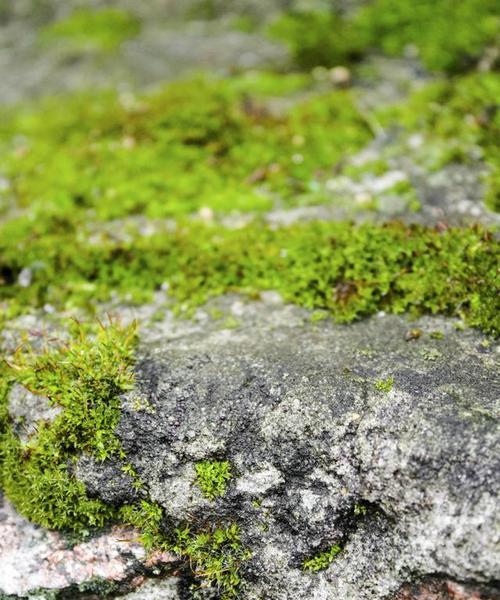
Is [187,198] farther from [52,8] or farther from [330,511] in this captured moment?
[52,8]

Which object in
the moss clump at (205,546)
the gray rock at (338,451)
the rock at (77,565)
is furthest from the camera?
the rock at (77,565)

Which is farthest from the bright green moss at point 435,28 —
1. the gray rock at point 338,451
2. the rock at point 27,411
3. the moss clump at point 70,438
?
the rock at point 27,411

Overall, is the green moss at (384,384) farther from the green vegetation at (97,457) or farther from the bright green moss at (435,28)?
the bright green moss at (435,28)

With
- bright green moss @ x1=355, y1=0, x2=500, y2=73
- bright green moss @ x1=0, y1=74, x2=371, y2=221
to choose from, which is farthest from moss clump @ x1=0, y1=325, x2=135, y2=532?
bright green moss @ x1=355, y1=0, x2=500, y2=73

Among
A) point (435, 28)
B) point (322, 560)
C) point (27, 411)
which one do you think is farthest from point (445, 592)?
point (435, 28)

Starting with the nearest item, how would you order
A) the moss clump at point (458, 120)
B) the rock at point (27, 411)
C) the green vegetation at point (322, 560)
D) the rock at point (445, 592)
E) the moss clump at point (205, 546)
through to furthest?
the rock at point (445, 592) < the green vegetation at point (322, 560) < the moss clump at point (205, 546) < the rock at point (27, 411) < the moss clump at point (458, 120)

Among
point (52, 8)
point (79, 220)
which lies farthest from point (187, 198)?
point (52, 8)

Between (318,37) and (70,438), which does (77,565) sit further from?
(318,37)
